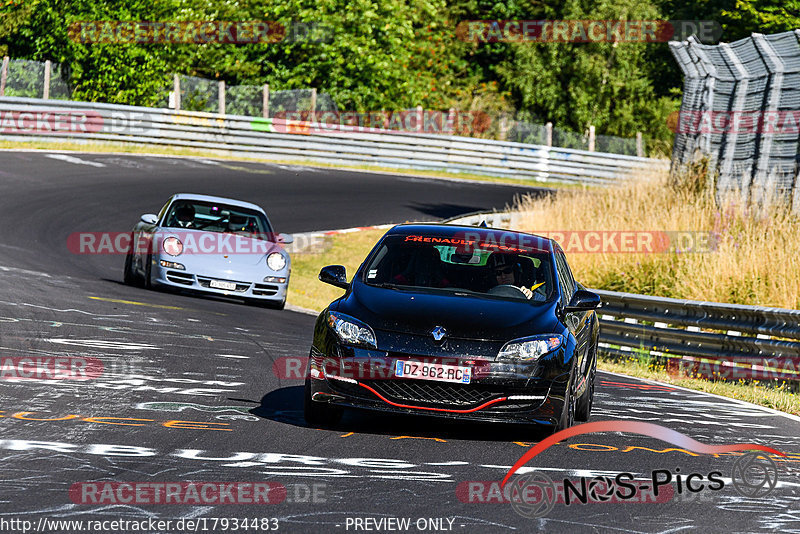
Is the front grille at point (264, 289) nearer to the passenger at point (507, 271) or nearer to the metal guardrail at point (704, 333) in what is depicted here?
the metal guardrail at point (704, 333)

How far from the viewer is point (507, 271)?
9156 mm

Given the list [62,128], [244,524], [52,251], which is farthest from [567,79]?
[244,524]

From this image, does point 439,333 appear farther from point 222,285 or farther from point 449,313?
point 222,285

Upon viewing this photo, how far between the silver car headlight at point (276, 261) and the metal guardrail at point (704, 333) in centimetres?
439

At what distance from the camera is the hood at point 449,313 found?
8.03 metres

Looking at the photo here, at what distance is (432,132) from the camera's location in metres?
42.7

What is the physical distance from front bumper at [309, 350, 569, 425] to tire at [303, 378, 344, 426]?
21cm

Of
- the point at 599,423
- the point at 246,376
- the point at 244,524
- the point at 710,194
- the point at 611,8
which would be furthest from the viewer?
the point at 611,8

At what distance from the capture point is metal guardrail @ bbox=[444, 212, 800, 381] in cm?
1324

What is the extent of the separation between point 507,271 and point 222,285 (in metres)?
8.05

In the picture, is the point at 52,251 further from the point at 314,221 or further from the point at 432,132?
the point at 432,132

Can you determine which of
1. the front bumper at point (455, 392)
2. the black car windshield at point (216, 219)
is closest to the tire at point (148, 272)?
the black car windshield at point (216, 219)

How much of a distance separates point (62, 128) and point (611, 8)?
3140 cm

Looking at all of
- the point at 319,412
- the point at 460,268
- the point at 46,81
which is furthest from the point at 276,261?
the point at 46,81
